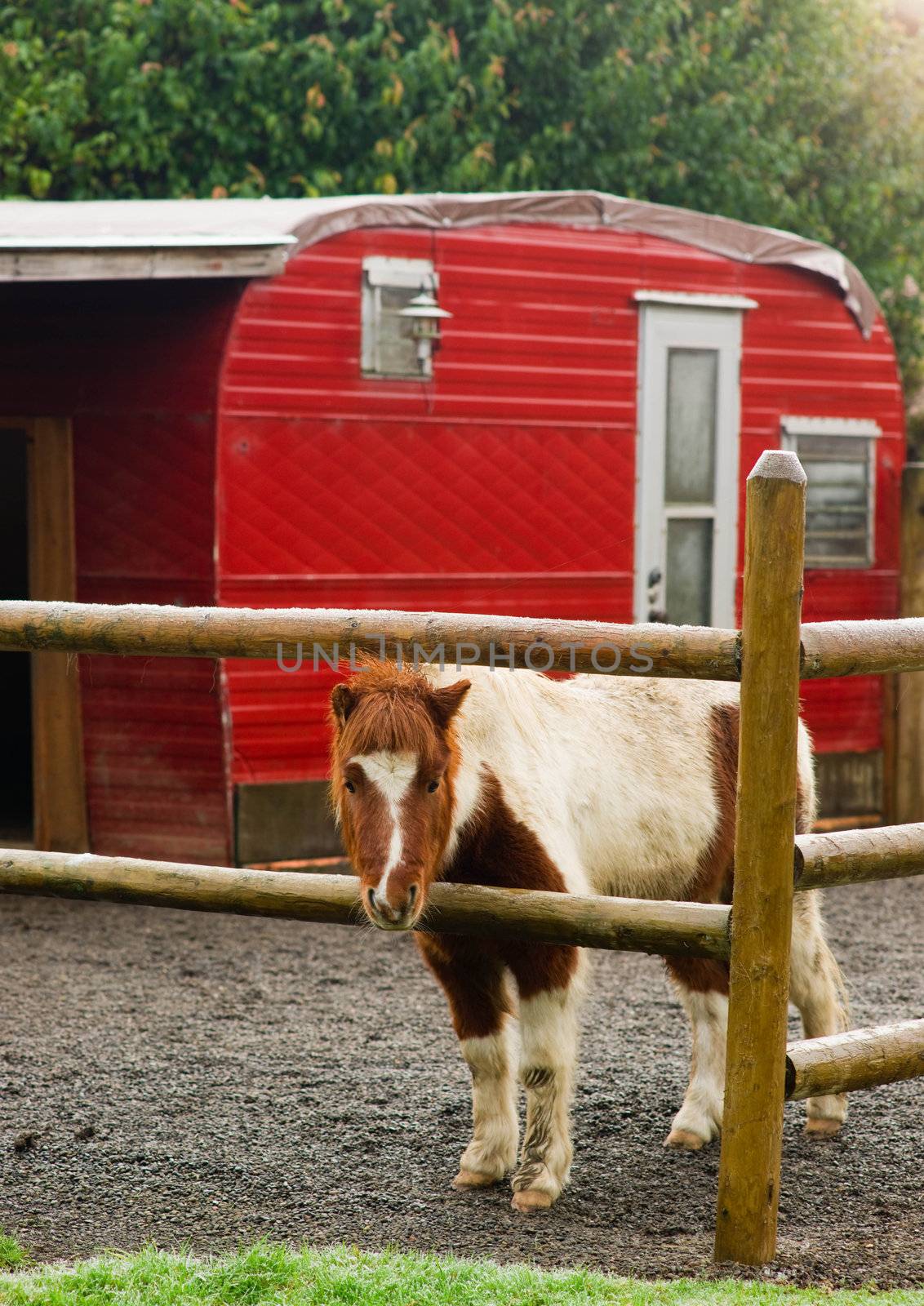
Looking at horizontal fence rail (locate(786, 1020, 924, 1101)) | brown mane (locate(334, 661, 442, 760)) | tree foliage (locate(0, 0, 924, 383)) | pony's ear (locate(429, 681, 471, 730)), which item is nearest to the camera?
horizontal fence rail (locate(786, 1020, 924, 1101))

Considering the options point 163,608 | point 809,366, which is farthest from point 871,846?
point 809,366

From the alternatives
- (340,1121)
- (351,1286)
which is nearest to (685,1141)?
(340,1121)

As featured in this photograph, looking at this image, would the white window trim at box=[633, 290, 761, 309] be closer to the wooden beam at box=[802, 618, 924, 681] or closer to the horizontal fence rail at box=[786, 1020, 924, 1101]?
the wooden beam at box=[802, 618, 924, 681]

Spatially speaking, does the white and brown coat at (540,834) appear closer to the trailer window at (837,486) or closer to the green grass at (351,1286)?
the green grass at (351,1286)

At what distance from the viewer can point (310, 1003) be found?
620cm

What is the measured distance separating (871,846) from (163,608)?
178cm

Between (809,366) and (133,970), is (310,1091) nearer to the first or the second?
(133,970)

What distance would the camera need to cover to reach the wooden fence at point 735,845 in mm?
3379

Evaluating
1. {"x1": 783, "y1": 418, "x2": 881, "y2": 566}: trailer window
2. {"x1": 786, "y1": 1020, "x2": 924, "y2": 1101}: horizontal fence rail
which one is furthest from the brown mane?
{"x1": 783, "y1": 418, "x2": 881, "y2": 566}: trailer window

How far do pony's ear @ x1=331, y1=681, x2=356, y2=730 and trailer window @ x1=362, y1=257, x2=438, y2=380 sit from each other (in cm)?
469

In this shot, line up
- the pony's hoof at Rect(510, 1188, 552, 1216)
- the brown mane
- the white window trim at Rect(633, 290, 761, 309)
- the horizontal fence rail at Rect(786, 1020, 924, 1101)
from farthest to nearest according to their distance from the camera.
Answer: the white window trim at Rect(633, 290, 761, 309), the pony's hoof at Rect(510, 1188, 552, 1216), the brown mane, the horizontal fence rail at Rect(786, 1020, 924, 1101)

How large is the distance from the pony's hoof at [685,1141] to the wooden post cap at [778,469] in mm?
2132

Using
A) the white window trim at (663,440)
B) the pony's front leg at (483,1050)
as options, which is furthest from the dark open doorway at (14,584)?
the pony's front leg at (483,1050)

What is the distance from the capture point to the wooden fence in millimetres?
3379
